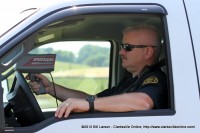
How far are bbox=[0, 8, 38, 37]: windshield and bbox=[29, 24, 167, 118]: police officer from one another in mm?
486

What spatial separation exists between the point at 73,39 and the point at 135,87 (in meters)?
1.21

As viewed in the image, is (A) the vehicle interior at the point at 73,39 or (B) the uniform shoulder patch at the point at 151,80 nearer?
(A) the vehicle interior at the point at 73,39

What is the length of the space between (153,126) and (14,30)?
0.85 metres

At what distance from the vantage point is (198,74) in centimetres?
265

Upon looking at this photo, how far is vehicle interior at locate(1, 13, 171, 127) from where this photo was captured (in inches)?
110

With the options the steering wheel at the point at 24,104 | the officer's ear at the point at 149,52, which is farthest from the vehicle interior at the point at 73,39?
the officer's ear at the point at 149,52

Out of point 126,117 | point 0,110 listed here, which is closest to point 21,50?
point 0,110

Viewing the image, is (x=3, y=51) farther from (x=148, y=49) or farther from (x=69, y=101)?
(x=148, y=49)

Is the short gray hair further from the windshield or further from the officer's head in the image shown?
the windshield

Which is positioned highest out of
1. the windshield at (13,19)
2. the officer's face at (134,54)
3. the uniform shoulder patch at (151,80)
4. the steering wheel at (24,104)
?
the windshield at (13,19)

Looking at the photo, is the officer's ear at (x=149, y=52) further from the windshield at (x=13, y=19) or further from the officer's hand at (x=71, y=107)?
the windshield at (x=13, y=19)

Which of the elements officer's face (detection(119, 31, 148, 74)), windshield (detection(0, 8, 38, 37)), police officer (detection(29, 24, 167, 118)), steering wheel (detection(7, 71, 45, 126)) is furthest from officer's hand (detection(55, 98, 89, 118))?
officer's face (detection(119, 31, 148, 74))

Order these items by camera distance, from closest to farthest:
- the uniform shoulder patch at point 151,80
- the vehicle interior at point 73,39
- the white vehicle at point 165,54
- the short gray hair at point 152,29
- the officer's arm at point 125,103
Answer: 1. the white vehicle at point 165,54
2. the officer's arm at point 125,103
3. the vehicle interior at point 73,39
4. the uniform shoulder patch at point 151,80
5. the short gray hair at point 152,29

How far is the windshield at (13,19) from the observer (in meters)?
2.65
